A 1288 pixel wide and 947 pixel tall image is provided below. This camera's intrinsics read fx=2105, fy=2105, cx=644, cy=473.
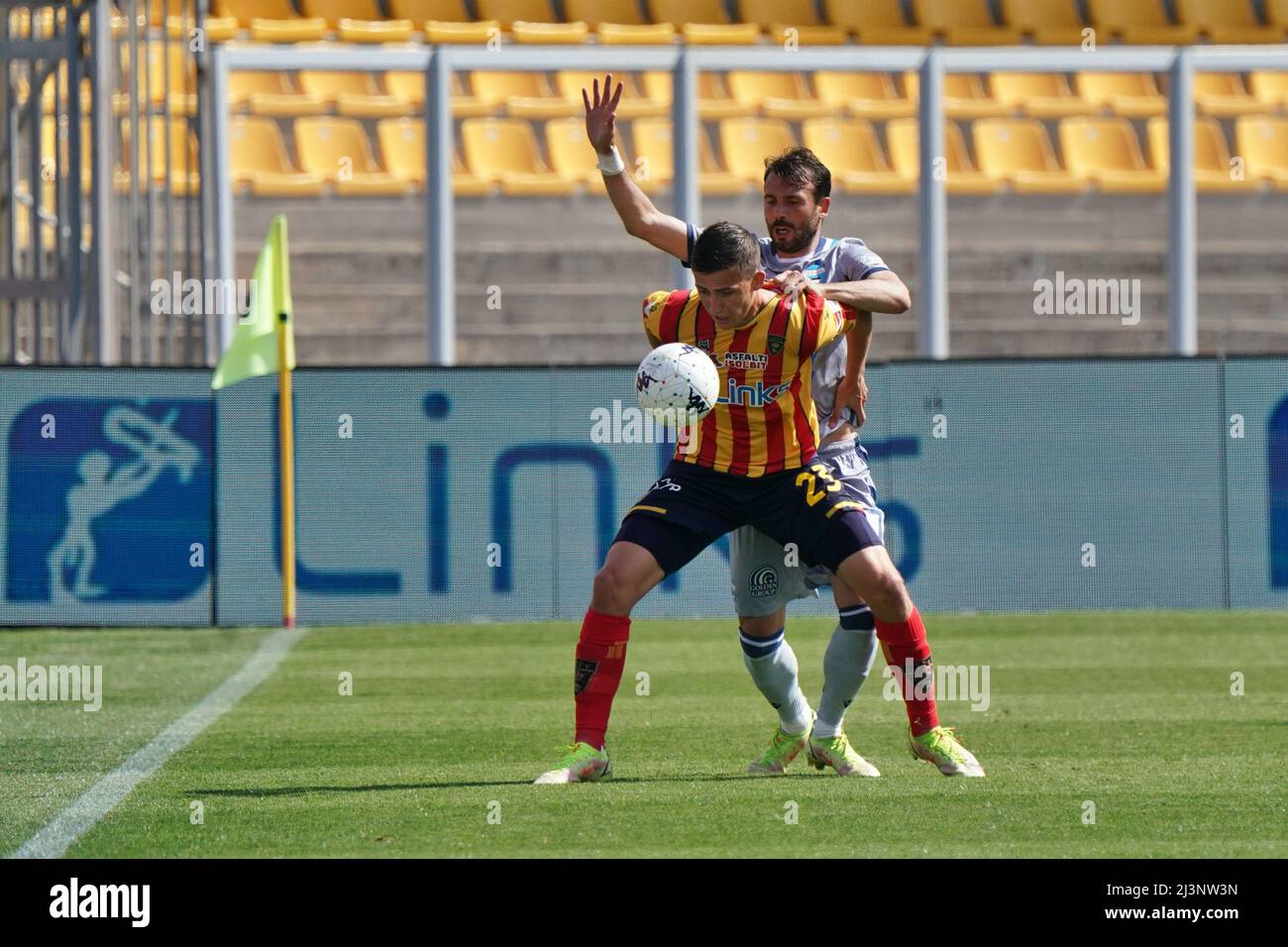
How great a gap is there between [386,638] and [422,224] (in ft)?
25.3

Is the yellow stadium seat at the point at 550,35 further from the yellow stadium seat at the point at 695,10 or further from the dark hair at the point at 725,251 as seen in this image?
the dark hair at the point at 725,251

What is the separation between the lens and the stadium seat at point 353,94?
22.2 metres

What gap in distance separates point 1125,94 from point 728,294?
17.7 m

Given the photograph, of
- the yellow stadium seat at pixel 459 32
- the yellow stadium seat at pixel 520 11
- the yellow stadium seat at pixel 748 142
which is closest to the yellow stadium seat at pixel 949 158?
the yellow stadium seat at pixel 748 142

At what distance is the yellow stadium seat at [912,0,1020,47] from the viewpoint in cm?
2414

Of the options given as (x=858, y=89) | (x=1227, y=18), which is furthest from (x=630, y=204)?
(x=1227, y=18)

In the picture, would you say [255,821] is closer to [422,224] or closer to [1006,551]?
[1006,551]

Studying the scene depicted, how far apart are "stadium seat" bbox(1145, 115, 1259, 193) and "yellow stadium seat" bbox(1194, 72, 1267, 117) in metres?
0.17

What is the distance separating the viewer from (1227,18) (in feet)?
81.6

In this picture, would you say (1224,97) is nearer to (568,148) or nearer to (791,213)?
(568,148)

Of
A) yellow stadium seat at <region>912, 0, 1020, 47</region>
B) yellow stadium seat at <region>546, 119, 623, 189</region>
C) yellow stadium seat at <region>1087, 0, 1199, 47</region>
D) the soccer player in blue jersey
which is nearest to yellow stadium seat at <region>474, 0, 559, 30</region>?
yellow stadium seat at <region>546, 119, 623, 189</region>

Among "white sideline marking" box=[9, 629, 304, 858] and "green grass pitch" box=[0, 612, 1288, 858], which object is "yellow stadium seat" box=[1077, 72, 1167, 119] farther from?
"white sideline marking" box=[9, 629, 304, 858]

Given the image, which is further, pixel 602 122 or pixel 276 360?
pixel 276 360
